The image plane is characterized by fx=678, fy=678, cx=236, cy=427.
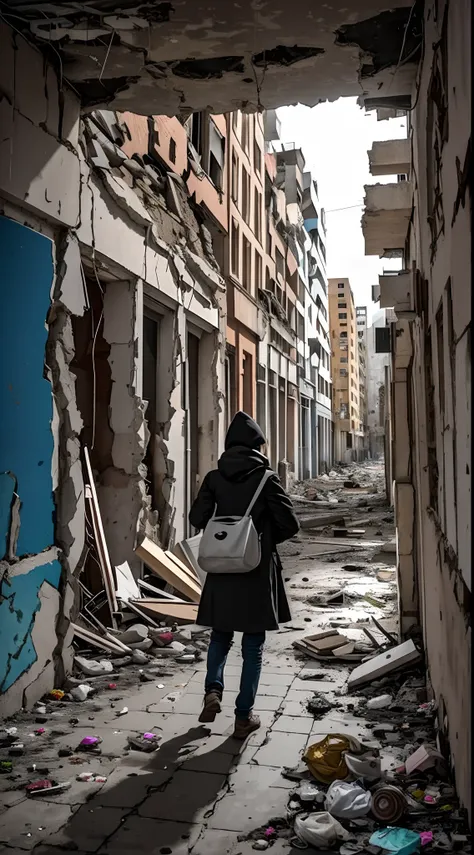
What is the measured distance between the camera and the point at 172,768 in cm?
371

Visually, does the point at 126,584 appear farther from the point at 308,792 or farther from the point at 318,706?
the point at 308,792

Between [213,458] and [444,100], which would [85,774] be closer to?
[444,100]

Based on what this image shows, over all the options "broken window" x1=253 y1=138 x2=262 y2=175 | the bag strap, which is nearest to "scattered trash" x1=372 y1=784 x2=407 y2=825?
the bag strap

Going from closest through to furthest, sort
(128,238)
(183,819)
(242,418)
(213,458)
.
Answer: (183,819), (242,418), (128,238), (213,458)

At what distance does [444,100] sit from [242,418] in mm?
2187

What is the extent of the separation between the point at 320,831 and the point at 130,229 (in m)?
5.87

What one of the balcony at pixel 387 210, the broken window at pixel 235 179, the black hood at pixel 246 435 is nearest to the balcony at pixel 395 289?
the balcony at pixel 387 210

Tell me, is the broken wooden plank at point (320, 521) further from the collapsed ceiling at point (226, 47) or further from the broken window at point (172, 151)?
the collapsed ceiling at point (226, 47)

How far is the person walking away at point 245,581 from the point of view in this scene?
4031 mm

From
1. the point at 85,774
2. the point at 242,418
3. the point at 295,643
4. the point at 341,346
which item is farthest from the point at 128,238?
the point at 341,346

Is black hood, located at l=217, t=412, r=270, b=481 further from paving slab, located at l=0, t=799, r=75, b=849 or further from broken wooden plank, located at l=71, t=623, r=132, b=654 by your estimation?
broken wooden plank, located at l=71, t=623, r=132, b=654

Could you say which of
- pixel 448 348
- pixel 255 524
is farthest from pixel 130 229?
pixel 448 348

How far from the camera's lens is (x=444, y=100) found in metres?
2.90

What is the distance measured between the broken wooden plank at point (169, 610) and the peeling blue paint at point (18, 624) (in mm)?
2094
